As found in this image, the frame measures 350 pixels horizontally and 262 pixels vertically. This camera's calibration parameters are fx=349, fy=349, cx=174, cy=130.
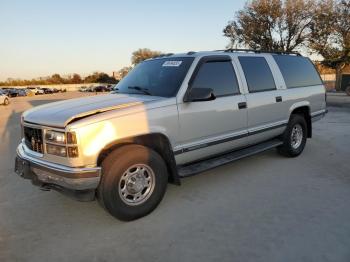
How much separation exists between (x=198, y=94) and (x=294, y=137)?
3199 mm

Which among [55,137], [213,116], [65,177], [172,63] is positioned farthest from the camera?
[172,63]

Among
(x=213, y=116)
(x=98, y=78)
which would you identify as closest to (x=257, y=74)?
(x=213, y=116)

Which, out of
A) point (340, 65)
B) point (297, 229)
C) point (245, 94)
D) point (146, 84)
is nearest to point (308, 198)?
point (297, 229)

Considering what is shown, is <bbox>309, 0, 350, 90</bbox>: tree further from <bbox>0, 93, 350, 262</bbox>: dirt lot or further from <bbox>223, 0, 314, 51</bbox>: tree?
<bbox>0, 93, 350, 262</bbox>: dirt lot

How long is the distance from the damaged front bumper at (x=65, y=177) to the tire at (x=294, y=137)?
400cm

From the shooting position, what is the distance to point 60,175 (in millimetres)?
3713

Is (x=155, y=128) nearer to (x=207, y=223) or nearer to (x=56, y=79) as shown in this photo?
(x=207, y=223)

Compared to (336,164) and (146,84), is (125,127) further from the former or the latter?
(336,164)

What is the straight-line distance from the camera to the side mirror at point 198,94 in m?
4.40

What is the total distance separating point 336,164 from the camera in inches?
243

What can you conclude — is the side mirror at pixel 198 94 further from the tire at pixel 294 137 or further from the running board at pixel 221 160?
the tire at pixel 294 137

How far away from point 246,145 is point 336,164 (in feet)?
5.94

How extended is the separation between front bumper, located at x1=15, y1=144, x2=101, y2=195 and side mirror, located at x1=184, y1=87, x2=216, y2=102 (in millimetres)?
1505

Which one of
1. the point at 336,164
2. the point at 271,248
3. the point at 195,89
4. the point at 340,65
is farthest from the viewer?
the point at 340,65
